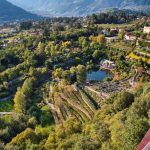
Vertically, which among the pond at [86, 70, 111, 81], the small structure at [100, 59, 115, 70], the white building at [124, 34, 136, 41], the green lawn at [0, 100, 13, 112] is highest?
the white building at [124, 34, 136, 41]

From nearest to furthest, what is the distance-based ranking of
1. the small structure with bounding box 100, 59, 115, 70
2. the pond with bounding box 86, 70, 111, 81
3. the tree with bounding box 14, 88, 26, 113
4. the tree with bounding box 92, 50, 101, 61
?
the tree with bounding box 14, 88, 26, 113
the pond with bounding box 86, 70, 111, 81
the small structure with bounding box 100, 59, 115, 70
the tree with bounding box 92, 50, 101, 61

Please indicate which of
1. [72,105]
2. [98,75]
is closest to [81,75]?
[98,75]

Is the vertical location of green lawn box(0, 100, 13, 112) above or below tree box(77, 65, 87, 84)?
below

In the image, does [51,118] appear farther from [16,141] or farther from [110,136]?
[110,136]

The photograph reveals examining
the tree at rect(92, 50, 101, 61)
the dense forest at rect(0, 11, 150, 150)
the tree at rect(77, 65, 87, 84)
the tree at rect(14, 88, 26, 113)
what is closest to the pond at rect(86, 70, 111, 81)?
the dense forest at rect(0, 11, 150, 150)

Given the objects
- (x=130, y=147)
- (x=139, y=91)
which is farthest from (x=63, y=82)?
(x=130, y=147)

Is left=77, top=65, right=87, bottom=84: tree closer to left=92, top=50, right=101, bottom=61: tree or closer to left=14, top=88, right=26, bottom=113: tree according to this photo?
left=14, top=88, right=26, bottom=113: tree

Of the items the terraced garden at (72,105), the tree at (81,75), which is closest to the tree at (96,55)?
the tree at (81,75)
